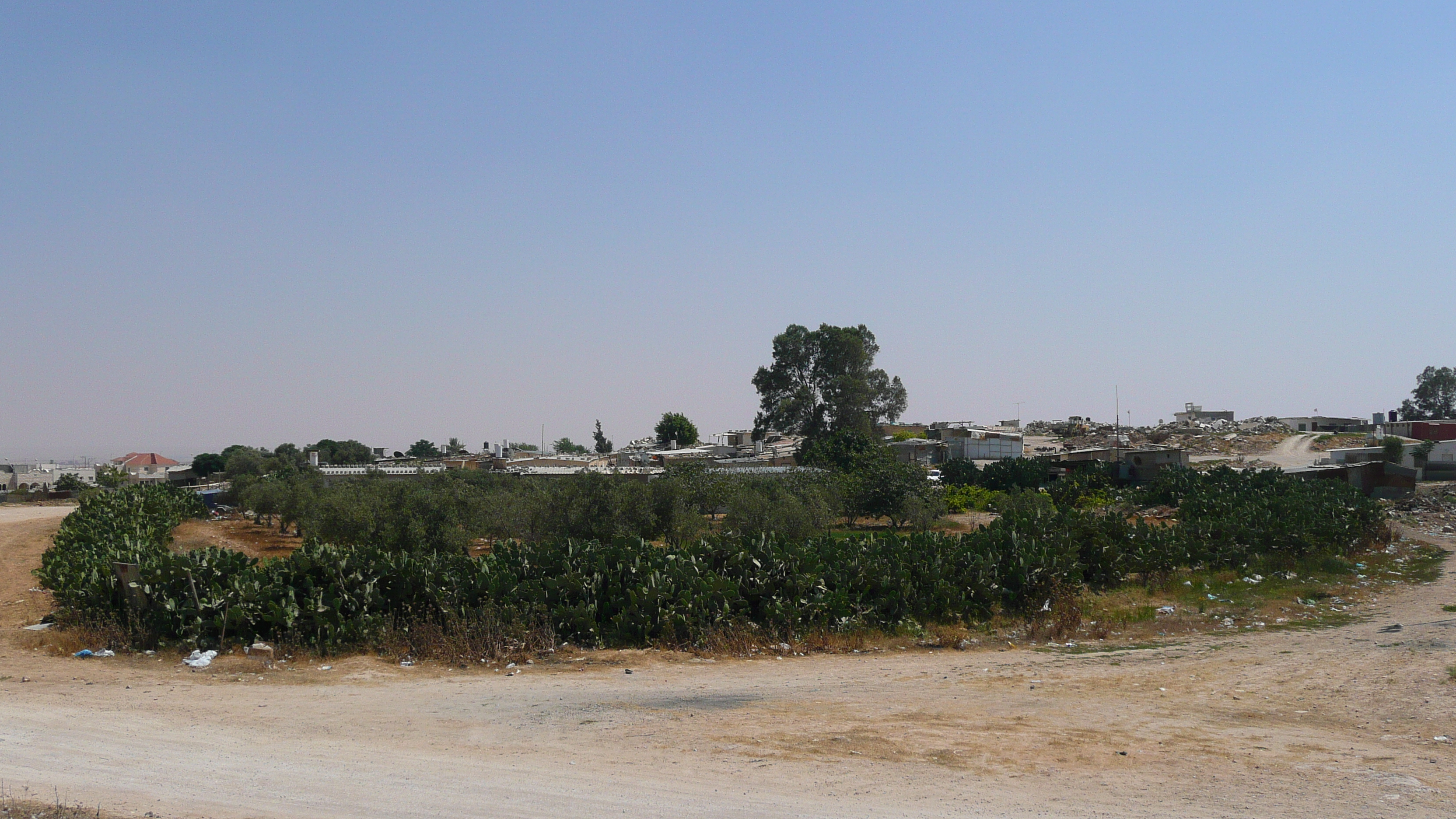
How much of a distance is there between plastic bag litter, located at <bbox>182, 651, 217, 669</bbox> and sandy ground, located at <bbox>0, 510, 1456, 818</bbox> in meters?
0.20

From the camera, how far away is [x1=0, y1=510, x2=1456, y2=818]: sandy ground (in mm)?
6516

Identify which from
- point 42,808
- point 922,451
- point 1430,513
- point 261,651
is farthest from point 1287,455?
point 42,808

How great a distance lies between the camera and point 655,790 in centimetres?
669

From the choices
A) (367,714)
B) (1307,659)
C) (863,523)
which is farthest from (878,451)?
(367,714)

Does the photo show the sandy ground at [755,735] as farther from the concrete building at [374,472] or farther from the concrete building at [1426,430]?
the concrete building at [1426,430]

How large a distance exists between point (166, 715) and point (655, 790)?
18.0 feet

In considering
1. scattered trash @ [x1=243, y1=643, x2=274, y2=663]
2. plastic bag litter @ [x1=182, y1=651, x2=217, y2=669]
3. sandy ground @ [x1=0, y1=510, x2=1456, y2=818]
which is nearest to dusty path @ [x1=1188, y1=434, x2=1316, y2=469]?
sandy ground @ [x1=0, y1=510, x2=1456, y2=818]

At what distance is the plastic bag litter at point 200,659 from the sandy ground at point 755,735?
0.20 m

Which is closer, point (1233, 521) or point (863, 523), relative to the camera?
point (1233, 521)

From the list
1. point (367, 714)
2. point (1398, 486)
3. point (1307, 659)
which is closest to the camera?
point (367, 714)

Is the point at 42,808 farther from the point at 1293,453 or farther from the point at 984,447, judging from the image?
the point at 1293,453

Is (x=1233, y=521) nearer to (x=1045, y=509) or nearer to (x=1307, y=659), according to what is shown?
(x=1045, y=509)

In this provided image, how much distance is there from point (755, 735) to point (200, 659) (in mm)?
7723

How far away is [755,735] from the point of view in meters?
8.14
